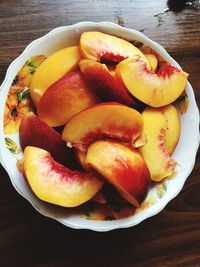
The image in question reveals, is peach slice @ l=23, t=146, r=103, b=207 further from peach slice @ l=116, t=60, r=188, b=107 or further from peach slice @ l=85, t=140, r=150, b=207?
peach slice @ l=116, t=60, r=188, b=107

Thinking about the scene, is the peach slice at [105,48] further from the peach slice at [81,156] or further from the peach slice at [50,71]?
the peach slice at [81,156]

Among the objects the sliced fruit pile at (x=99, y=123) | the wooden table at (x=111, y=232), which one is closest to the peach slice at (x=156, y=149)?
the sliced fruit pile at (x=99, y=123)

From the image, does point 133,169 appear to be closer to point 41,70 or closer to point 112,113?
point 112,113

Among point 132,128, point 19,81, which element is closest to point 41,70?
point 19,81

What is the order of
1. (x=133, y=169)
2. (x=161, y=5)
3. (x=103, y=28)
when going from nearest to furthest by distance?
(x=133, y=169) → (x=103, y=28) → (x=161, y=5)

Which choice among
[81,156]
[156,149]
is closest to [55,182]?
[81,156]

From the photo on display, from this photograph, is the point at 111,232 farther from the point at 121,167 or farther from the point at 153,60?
the point at 153,60
